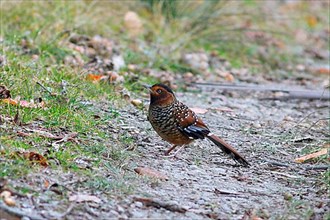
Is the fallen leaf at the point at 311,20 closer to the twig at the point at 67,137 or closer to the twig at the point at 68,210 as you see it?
the twig at the point at 67,137

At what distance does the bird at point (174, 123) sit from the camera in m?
5.49

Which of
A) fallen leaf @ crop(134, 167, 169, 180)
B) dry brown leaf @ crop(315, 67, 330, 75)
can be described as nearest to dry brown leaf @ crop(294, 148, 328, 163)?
fallen leaf @ crop(134, 167, 169, 180)

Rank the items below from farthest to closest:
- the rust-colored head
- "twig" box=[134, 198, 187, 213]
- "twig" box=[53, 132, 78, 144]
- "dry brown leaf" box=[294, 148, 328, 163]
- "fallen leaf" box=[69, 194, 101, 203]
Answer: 1. "dry brown leaf" box=[294, 148, 328, 163]
2. the rust-colored head
3. "twig" box=[53, 132, 78, 144]
4. "twig" box=[134, 198, 187, 213]
5. "fallen leaf" box=[69, 194, 101, 203]

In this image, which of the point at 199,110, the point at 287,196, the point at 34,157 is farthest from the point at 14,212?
the point at 199,110

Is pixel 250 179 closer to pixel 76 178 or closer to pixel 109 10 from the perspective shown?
pixel 76 178

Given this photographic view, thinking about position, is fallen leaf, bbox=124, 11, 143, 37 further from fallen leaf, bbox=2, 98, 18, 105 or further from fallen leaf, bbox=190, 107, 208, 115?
fallen leaf, bbox=2, 98, 18, 105

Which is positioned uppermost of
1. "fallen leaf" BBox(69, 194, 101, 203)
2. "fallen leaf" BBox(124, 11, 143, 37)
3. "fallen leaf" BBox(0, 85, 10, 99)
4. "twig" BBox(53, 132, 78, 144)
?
"fallen leaf" BBox(124, 11, 143, 37)

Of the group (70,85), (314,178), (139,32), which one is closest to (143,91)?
(70,85)

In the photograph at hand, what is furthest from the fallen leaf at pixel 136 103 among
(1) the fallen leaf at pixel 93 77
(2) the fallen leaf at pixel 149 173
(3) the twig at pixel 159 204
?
(3) the twig at pixel 159 204

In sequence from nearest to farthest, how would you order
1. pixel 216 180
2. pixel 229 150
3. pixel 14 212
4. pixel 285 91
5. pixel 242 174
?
pixel 14 212, pixel 216 180, pixel 242 174, pixel 229 150, pixel 285 91

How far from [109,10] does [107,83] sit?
2.73m

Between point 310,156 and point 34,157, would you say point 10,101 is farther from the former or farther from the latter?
point 310,156

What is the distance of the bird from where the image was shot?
5492 mm

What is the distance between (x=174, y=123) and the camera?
5.52 m
